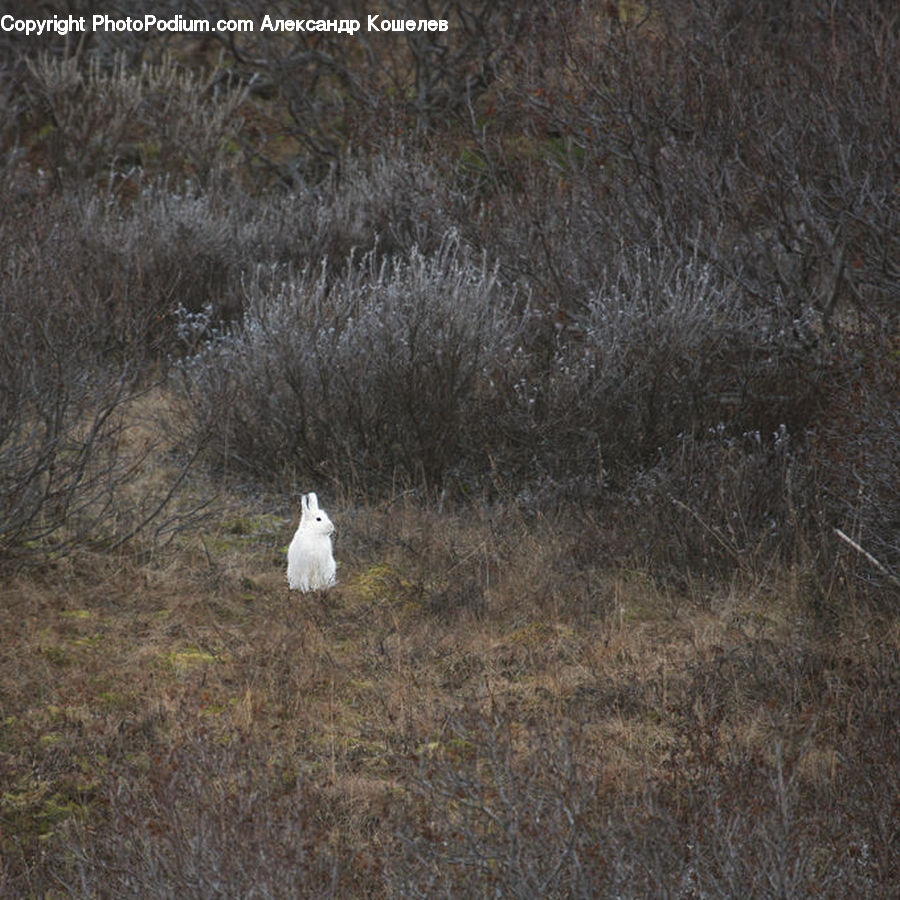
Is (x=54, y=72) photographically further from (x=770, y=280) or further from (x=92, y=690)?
(x=92, y=690)

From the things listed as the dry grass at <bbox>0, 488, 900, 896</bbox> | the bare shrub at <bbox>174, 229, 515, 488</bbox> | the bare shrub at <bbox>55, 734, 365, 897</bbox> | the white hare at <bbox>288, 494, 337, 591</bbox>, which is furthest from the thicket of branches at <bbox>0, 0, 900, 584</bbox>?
the bare shrub at <bbox>55, 734, 365, 897</bbox>

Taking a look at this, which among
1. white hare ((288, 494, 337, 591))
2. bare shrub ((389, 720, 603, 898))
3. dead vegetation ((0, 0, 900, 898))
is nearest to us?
bare shrub ((389, 720, 603, 898))

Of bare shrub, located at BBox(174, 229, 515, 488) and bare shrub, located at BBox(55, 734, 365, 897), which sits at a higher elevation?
bare shrub, located at BBox(55, 734, 365, 897)

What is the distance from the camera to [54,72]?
1317 cm

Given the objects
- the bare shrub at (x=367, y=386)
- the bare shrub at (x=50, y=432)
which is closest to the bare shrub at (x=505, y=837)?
the bare shrub at (x=50, y=432)

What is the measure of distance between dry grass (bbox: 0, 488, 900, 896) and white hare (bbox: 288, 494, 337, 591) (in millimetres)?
119

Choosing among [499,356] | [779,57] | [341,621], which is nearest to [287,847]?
[341,621]

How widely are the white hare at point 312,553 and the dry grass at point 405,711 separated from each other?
0.12m

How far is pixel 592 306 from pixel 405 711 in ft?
10.1

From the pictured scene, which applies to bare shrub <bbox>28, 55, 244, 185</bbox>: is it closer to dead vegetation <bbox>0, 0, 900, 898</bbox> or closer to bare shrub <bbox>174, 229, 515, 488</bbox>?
dead vegetation <bbox>0, 0, 900, 898</bbox>

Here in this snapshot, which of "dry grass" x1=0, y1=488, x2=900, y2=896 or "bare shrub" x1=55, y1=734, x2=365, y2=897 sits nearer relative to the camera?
"bare shrub" x1=55, y1=734, x2=365, y2=897

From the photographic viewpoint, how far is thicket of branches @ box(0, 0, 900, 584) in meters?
5.36

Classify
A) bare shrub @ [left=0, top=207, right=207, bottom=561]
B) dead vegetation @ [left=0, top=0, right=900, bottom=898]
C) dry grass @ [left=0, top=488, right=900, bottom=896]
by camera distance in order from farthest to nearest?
bare shrub @ [left=0, top=207, right=207, bottom=561], dead vegetation @ [left=0, top=0, right=900, bottom=898], dry grass @ [left=0, top=488, right=900, bottom=896]

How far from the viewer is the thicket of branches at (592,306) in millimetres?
5359
